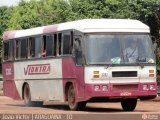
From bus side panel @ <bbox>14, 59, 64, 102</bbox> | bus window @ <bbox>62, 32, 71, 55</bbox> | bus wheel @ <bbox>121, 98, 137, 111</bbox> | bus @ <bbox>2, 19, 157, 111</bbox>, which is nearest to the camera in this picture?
bus @ <bbox>2, 19, 157, 111</bbox>

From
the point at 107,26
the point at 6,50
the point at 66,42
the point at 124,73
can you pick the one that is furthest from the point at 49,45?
the point at 6,50

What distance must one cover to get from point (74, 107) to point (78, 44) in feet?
7.36

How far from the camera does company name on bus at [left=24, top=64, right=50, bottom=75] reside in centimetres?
2663

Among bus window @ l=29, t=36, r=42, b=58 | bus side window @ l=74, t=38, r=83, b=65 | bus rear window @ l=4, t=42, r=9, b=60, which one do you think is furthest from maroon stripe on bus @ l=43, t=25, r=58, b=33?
bus rear window @ l=4, t=42, r=9, b=60

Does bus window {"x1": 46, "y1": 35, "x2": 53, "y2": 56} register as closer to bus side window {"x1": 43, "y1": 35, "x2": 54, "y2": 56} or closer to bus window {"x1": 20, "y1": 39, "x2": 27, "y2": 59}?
bus side window {"x1": 43, "y1": 35, "x2": 54, "y2": 56}

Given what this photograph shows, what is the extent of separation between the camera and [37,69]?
27.4m

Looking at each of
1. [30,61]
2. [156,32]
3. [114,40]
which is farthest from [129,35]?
[156,32]

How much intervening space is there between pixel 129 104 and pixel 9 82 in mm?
6850

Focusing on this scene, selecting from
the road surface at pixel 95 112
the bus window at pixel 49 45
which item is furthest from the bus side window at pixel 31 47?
the road surface at pixel 95 112

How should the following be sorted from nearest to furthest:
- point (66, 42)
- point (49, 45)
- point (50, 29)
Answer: point (66, 42) < point (49, 45) < point (50, 29)

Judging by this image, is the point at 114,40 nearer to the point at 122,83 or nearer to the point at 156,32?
the point at 122,83

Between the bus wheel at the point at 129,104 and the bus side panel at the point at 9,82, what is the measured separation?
5.68 m

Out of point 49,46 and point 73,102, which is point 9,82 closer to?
point 49,46

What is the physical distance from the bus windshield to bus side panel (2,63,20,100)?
7.15 metres
